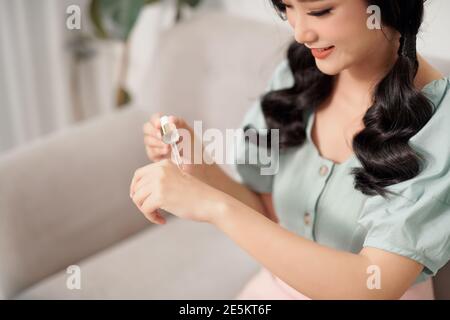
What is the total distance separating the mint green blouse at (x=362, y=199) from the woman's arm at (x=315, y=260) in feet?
0.09

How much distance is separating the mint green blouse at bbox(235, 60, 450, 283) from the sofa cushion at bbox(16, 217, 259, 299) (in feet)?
0.83

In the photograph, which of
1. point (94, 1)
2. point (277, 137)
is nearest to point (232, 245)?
point (277, 137)

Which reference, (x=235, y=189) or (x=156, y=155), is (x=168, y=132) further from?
(x=235, y=189)

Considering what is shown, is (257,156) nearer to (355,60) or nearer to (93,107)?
(355,60)

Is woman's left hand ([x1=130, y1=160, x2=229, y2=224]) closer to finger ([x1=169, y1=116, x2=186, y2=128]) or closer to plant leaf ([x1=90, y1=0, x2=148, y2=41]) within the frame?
finger ([x1=169, y1=116, x2=186, y2=128])

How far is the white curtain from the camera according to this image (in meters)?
1.65

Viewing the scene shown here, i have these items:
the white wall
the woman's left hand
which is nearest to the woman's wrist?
the woman's left hand

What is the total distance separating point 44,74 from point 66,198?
0.71 m

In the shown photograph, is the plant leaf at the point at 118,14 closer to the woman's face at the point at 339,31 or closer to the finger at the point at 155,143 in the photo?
the finger at the point at 155,143

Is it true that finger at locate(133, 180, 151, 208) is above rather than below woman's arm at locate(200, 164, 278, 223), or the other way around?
above

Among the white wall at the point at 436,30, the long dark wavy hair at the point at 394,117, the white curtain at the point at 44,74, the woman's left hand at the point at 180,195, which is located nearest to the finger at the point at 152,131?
the woman's left hand at the point at 180,195

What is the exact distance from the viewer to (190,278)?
1132mm

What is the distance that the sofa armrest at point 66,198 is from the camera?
110cm

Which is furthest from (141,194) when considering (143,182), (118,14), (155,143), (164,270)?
(118,14)
